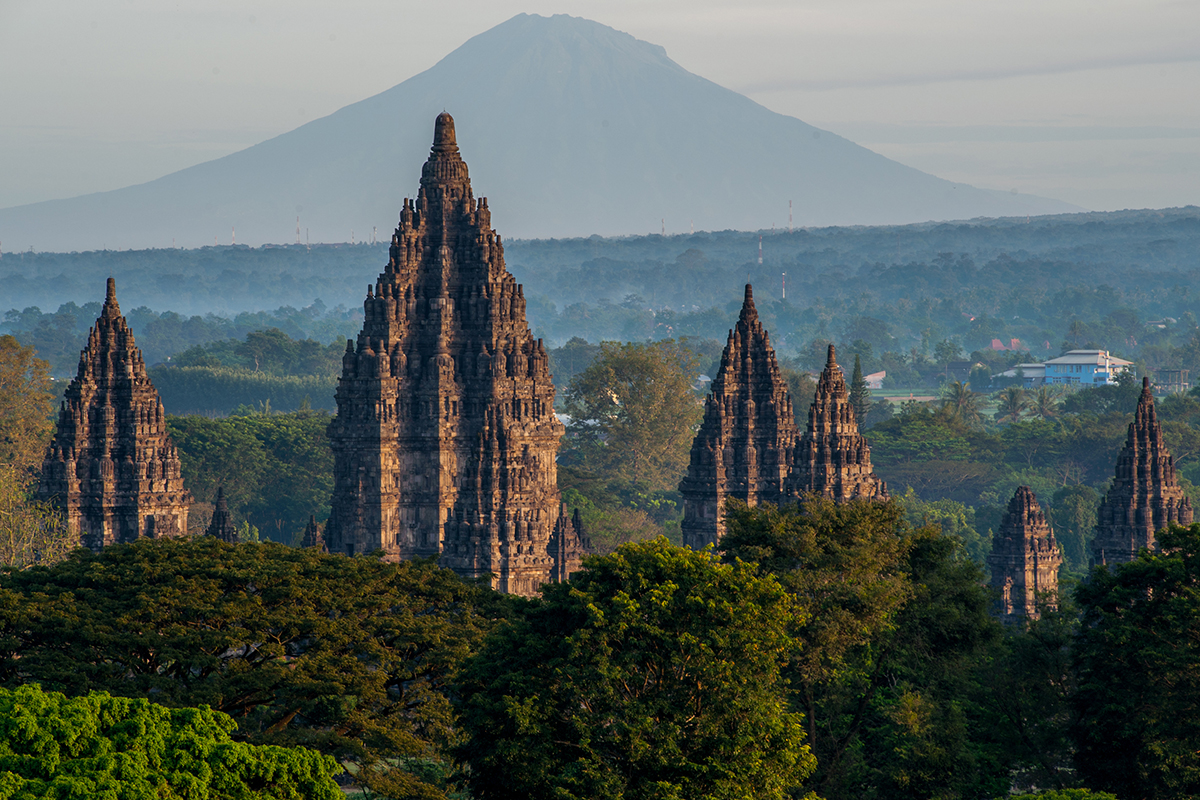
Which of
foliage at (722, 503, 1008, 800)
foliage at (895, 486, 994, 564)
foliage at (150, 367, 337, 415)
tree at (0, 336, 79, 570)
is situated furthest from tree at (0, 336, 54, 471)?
foliage at (722, 503, 1008, 800)

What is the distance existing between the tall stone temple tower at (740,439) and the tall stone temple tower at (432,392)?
5332 mm

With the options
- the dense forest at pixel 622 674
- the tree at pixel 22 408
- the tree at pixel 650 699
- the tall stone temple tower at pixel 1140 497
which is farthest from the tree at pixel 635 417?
the tree at pixel 650 699

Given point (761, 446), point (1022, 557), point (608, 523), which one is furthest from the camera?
point (608, 523)

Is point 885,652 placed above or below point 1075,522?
above

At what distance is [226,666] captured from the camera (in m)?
50.3

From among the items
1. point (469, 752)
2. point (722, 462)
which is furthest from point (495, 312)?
point (469, 752)

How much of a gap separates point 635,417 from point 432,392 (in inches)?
2371

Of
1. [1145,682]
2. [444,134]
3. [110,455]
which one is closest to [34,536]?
[110,455]

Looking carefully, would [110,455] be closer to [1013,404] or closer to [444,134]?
[444,134]

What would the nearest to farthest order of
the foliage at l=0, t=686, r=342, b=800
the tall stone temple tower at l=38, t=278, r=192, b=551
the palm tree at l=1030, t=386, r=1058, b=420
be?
the foliage at l=0, t=686, r=342, b=800 → the tall stone temple tower at l=38, t=278, r=192, b=551 → the palm tree at l=1030, t=386, r=1058, b=420

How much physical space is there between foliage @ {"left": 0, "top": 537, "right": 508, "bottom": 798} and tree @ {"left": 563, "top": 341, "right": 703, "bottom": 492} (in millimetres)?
81252

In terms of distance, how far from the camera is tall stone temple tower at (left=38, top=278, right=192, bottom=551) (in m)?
75.7

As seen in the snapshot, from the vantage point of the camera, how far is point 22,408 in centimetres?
11562

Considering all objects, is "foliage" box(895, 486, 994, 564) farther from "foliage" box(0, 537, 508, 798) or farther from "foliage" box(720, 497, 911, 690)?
"foliage" box(0, 537, 508, 798)
